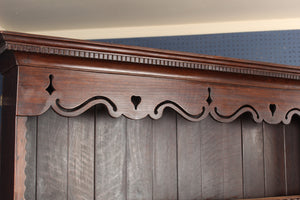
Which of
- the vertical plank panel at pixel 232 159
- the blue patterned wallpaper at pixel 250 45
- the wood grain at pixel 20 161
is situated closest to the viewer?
the wood grain at pixel 20 161

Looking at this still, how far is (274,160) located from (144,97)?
929 millimetres

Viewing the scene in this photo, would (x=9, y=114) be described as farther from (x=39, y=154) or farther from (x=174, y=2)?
(x=174, y=2)

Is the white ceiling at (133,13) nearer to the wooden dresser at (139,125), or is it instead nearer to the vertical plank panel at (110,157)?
the wooden dresser at (139,125)

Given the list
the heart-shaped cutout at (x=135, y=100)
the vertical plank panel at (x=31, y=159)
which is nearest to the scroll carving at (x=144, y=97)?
the heart-shaped cutout at (x=135, y=100)

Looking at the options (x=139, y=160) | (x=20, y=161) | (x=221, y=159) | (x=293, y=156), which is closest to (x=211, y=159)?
(x=221, y=159)

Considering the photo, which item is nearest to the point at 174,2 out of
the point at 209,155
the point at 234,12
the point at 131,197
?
the point at 234,12

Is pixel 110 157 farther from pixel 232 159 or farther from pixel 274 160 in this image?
pixel 274 160

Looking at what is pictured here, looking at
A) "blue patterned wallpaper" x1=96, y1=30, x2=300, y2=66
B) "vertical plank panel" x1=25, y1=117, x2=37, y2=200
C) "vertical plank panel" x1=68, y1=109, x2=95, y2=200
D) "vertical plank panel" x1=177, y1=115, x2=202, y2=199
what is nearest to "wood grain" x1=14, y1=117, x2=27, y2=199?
"vertical plank panel" x1=25, y1=117, x2=37, y2=200

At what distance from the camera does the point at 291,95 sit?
6.32 feet

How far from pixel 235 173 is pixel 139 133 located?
580 millimetres

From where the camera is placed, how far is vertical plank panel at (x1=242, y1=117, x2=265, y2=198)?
1945 mm

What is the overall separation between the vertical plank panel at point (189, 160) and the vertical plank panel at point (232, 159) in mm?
156

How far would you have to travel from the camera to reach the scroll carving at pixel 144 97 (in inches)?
51.7

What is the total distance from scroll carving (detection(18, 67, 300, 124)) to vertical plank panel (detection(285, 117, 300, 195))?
0.19 m
